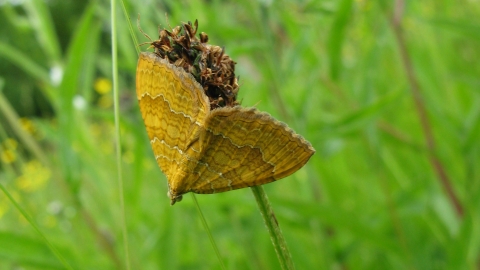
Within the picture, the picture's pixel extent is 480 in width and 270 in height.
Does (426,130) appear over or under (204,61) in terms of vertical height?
over

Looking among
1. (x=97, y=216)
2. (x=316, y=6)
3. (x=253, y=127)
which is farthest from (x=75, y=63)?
(x=97, y=216)

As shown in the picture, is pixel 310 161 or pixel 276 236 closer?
pixel 276 236

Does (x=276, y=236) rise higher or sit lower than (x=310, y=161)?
lower

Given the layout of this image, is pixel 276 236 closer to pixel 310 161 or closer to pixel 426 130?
pixel 310 161

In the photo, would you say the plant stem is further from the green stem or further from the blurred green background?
the green stem

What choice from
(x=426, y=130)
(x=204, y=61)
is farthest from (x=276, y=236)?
(x=426, y=130)

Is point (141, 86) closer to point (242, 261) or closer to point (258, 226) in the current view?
point (258, 226)

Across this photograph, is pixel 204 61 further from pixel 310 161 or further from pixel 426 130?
pixel 426 130

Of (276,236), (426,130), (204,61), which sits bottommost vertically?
(276,236)

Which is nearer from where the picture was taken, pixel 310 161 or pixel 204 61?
pixel 204 61

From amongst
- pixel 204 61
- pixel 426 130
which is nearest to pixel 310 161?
pixel 426 130

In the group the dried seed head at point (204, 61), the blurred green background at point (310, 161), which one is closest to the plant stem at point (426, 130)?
the blurred green background at point (310, 161)

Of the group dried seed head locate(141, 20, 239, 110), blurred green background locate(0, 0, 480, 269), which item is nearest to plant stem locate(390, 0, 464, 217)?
blurred green background locate(0, 0, 480, 269)
